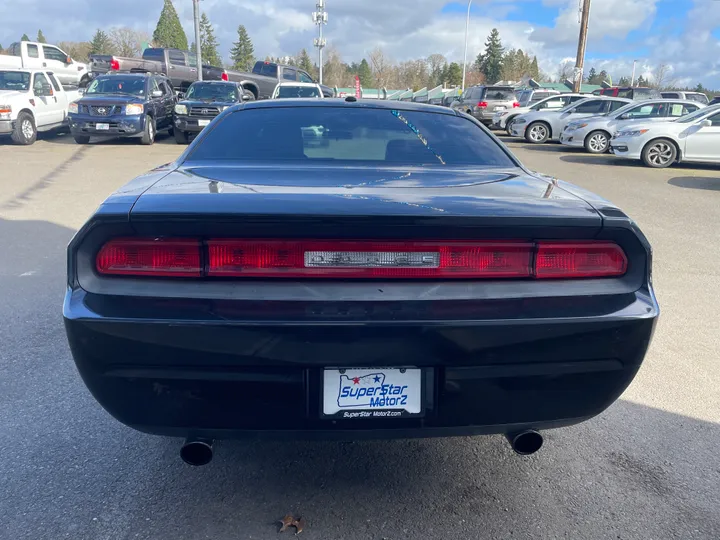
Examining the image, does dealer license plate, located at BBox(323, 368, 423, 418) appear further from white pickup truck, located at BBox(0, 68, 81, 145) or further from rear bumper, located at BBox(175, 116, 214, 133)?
white pickup truck, located at BBox(0, 68, 81, 145)

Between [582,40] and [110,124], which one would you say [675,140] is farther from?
[582,40]

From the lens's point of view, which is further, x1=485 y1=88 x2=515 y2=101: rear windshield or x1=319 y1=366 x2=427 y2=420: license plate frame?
x1=485 y1=88 x2=515 y2=101: rear windshield

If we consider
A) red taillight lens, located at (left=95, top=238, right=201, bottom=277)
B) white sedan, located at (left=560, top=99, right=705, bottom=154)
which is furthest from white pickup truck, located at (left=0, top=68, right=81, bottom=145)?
red taillight lens, located at (left=95, top=238, right=201, bottom=277)

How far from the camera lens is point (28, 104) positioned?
1554cm

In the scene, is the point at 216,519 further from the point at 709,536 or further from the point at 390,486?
the point at 709,536

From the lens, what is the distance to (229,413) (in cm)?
210

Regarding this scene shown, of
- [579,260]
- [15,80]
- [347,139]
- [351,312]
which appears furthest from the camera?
[15,80]

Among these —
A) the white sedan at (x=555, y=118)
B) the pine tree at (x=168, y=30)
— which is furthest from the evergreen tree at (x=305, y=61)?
the white sedan at (x=555, y=118)

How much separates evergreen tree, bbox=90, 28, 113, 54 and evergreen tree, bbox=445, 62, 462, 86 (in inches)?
1720

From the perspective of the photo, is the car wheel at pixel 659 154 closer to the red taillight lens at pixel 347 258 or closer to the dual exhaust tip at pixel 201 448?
the dual exhaust tip at pixel 201 448

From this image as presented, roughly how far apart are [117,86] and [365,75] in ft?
267

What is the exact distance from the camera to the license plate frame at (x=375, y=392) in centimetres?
206

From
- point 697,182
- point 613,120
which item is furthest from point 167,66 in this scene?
point 697,182

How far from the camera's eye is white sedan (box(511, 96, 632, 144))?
1891cm
